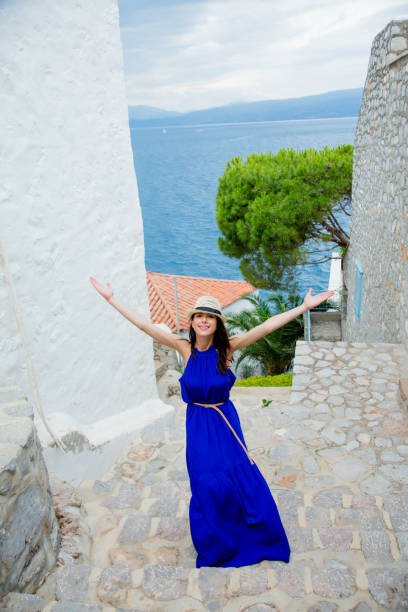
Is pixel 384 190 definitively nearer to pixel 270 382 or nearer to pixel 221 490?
pixel 270 382

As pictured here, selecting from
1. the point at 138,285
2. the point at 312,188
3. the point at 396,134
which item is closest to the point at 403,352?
the point at 396,134

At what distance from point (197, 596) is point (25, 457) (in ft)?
3.99

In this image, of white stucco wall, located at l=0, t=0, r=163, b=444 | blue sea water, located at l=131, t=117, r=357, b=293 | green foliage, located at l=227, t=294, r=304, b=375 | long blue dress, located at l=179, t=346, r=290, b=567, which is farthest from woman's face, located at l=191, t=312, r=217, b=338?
blue sea water, located at l=131, t=117, r=357, b=293

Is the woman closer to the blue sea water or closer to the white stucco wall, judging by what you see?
the white stucco wall

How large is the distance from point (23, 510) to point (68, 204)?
2.56 meters

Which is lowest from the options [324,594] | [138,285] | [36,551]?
[324,594]

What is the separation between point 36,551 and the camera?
275 centimetres

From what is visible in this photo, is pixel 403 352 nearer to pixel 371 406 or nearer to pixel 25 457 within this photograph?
pixel 371 406

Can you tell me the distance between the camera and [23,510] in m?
2.65

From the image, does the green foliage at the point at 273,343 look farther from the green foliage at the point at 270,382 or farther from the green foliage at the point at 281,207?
the green foliage at the point at 270,382

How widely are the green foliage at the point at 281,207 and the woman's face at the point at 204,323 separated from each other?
1061 cm

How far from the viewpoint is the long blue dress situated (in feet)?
10.7

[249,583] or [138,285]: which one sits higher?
[138,285]

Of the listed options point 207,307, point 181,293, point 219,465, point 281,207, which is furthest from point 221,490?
point 181,293
